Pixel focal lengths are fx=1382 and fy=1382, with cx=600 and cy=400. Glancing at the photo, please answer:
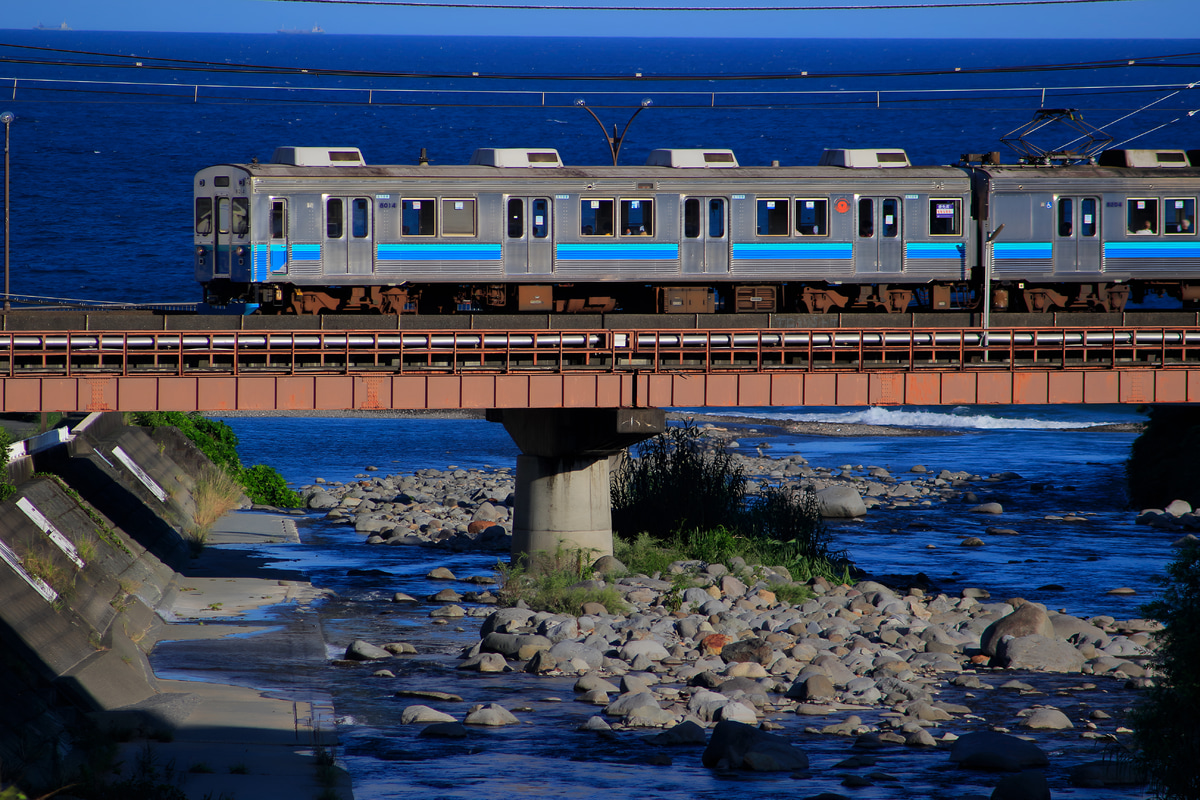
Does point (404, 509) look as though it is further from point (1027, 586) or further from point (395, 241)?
point (1027, 586)

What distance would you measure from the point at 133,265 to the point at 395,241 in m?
A: 71.5

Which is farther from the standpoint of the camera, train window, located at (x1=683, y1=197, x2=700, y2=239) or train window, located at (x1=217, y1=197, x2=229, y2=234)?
train window, located at (x1=683, y1=197, x2=700, y2=239)

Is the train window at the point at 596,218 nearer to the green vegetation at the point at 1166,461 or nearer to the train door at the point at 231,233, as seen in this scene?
the train door at the point at 231,233

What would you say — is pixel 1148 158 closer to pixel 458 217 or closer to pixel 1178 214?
pixel 1178 214

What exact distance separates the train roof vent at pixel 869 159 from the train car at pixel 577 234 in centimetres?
5

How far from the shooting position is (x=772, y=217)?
30578mm

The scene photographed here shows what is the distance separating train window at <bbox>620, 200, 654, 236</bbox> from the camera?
30.0m

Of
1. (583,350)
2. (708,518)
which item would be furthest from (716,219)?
(708,518)

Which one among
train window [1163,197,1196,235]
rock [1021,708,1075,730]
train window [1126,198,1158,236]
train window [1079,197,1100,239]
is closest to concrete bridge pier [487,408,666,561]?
rock [1021,708,1075,730]

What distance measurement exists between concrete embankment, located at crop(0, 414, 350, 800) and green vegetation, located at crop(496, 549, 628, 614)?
14.6 feet

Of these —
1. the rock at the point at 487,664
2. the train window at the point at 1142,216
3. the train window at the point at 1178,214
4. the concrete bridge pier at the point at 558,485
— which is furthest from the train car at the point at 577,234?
the rock at the point at 487,664

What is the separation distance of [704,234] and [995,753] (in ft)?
48.0

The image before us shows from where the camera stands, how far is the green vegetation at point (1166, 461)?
152 ft

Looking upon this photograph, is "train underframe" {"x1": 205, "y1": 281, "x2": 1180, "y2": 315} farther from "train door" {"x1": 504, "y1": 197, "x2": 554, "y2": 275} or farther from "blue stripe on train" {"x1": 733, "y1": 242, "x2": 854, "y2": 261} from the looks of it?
"blue stripe on train" {"x1": 733, "y1": 242, "x2": 854, "y2": 261}
